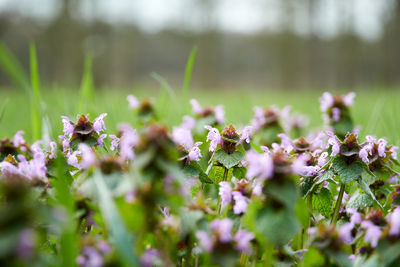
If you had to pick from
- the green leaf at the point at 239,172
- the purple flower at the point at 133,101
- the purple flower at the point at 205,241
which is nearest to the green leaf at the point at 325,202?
the green leaf at the point at 239,172

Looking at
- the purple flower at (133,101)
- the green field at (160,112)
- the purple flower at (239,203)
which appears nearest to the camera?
the purple flower at (239,203)

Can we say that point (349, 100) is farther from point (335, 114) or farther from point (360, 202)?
point (360, 202)

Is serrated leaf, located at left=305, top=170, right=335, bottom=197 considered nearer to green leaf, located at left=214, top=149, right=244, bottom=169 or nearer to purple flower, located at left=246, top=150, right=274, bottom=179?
green leaf, located at left=214, top=149, right=244, bottom=169

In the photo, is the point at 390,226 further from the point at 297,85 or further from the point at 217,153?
the point at 297,85

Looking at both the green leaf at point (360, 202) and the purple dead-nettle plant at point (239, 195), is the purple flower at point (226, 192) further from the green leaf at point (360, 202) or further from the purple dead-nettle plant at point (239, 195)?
the green leaf at point (360, 202)

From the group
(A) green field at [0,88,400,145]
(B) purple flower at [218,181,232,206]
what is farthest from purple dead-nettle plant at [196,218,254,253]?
(A) green field at [0,88,400,145]

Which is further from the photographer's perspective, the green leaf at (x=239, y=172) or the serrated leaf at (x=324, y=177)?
the green leaf at (x=239, y=172)
